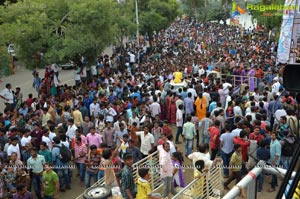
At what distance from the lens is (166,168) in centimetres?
691

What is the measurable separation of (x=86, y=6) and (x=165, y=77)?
13.8 ft

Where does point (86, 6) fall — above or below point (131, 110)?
above

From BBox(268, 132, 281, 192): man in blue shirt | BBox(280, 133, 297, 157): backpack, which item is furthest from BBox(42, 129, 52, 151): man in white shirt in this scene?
BBox(280, 133, 297, 157): backpack

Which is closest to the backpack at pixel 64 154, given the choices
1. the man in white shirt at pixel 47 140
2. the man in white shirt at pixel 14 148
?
the man in white shirt at pixel 47 140

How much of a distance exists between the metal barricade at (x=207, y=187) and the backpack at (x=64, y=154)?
2.80 m

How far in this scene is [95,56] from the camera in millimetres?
16016

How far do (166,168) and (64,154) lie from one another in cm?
225

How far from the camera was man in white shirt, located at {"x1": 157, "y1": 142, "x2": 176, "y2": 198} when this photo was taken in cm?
690

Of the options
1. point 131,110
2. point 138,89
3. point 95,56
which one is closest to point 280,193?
point 131,110

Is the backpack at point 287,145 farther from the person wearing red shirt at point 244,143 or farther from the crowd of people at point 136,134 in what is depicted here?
the person wearing red shirt at point 244,143

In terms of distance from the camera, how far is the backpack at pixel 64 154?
7.91 metres

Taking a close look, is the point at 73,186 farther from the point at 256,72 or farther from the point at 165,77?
the point at 256,72

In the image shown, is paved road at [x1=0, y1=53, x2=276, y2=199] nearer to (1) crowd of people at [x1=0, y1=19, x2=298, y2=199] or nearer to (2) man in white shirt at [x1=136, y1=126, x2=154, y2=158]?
(1) crowd of people at [x1=0, y1=19, x2=298, y2=199]

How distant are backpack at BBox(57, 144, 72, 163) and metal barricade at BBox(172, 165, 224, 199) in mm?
2805
